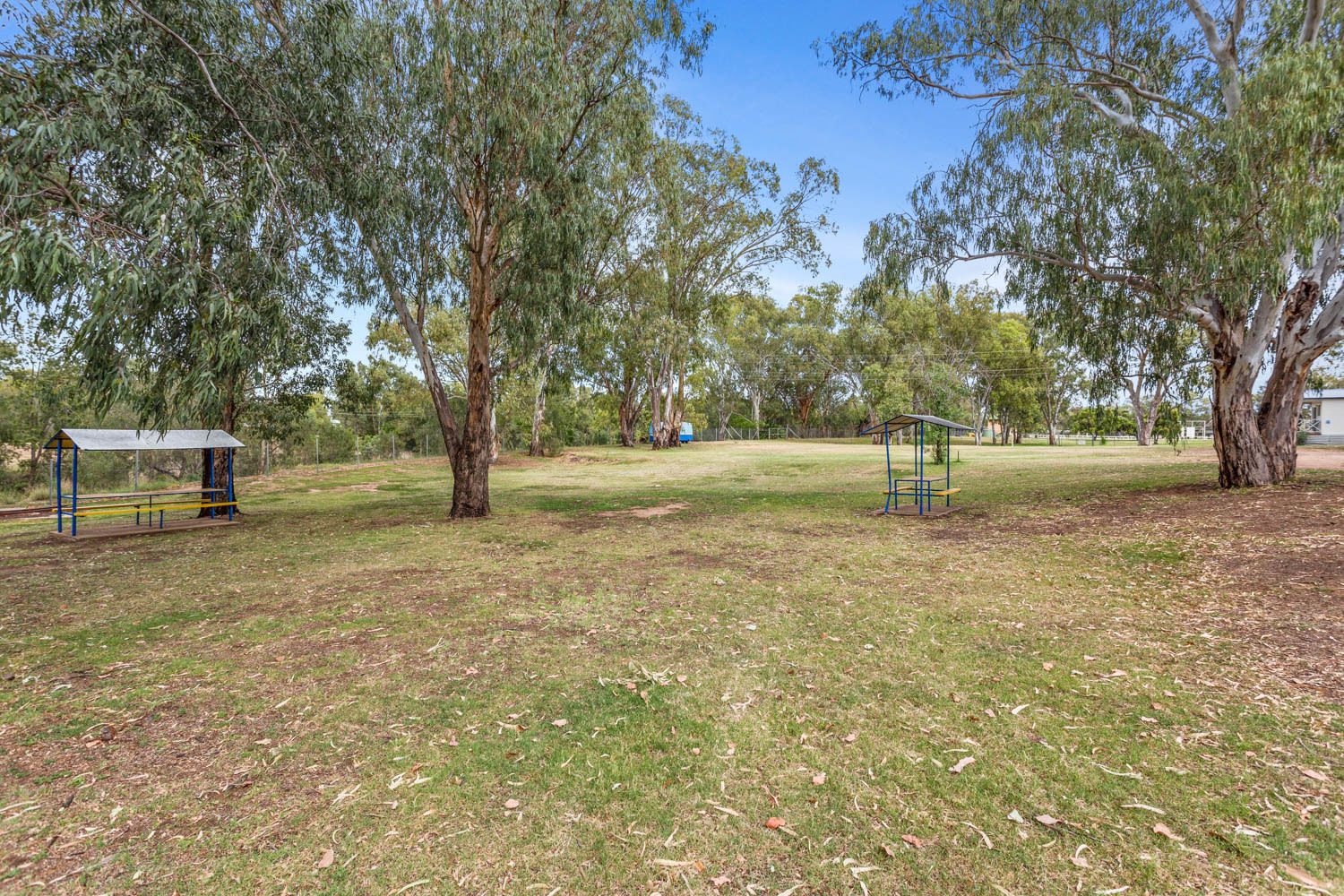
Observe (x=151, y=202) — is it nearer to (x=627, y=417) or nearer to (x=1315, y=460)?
(x=1315, y=460)

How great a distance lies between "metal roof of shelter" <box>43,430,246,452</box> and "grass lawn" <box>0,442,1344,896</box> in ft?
9.80

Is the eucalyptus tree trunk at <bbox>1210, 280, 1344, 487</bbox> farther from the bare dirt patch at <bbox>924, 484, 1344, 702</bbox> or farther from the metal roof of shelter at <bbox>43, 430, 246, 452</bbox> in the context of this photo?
the metal roof of shelter at <bbox>43, 430, 246, 452</bbox>

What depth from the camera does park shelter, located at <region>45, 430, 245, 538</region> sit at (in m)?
10.2

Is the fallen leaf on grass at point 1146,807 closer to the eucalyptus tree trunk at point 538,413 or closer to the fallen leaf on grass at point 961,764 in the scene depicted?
the fallen leaf on grass at point 961,764

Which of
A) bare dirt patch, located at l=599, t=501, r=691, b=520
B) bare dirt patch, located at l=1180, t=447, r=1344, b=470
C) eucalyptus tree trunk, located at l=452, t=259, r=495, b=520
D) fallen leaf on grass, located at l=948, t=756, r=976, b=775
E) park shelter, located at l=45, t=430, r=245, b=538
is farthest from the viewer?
bare dirt patch, located at l=1180, t=447, r=1344, b=470

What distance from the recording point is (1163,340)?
1173 centimetres

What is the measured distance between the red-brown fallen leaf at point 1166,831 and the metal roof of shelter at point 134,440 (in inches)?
474

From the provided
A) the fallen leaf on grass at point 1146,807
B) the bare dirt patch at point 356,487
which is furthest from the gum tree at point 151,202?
the bare dirt patch at point 356,487

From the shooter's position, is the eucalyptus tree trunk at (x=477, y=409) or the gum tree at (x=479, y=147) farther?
the eucalyptus tree trunk at (x=477, y=409)

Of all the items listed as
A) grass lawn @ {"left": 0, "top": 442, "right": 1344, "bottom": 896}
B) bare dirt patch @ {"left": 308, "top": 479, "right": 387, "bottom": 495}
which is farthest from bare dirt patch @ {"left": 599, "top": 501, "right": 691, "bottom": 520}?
bare dirt patch @ {"left": 308, "top": 479, "right": 387, "bottom": 495}

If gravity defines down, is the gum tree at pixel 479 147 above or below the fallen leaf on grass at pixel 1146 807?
above

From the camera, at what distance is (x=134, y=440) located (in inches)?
418

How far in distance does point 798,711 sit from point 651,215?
22384 mm

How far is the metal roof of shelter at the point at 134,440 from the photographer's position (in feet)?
33.2
